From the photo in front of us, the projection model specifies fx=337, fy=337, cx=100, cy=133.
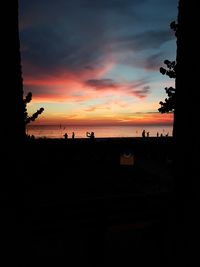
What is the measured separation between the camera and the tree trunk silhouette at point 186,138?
Result: 15.4ft

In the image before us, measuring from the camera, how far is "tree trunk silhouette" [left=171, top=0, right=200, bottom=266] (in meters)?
4.68

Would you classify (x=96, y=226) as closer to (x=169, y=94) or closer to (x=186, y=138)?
(x=186, y=138)

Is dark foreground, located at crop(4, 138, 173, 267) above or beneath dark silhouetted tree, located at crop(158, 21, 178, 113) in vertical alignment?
beneath

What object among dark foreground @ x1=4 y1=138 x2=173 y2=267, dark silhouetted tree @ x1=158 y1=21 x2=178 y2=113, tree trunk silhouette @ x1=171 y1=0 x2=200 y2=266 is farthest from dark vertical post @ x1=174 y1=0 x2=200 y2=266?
dark silhouetted tree @ x1=158 y1=21 x2=178 y2=113

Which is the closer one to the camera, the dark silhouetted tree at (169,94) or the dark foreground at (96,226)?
the dark foreground at (96,226)

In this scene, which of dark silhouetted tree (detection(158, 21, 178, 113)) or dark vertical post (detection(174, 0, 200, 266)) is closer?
dark vertical post (detection(174, 0, 200, 266))

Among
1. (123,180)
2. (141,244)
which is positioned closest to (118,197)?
(141,244)

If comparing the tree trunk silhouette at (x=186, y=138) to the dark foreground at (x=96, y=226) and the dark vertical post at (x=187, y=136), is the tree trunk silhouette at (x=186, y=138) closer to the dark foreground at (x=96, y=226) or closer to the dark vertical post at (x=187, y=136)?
the dark vertical post at (x=187, y=136)

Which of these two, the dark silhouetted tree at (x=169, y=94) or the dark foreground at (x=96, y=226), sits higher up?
the dark silhouetted tree at (x=169, y=94)

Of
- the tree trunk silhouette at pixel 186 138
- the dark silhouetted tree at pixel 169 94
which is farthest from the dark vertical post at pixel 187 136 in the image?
the dark silhouetted tree at pixel 169 94

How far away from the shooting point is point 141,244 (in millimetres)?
6148

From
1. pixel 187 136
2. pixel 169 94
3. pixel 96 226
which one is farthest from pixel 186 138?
pixel 169 94

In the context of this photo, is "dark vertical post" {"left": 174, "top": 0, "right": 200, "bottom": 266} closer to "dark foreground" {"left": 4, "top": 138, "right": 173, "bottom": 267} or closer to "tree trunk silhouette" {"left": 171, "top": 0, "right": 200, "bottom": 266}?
"tree trunk silhouette" {"left": 171, "top": 0, "right": 200, "bottom": 266}

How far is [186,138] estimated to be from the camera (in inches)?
189
